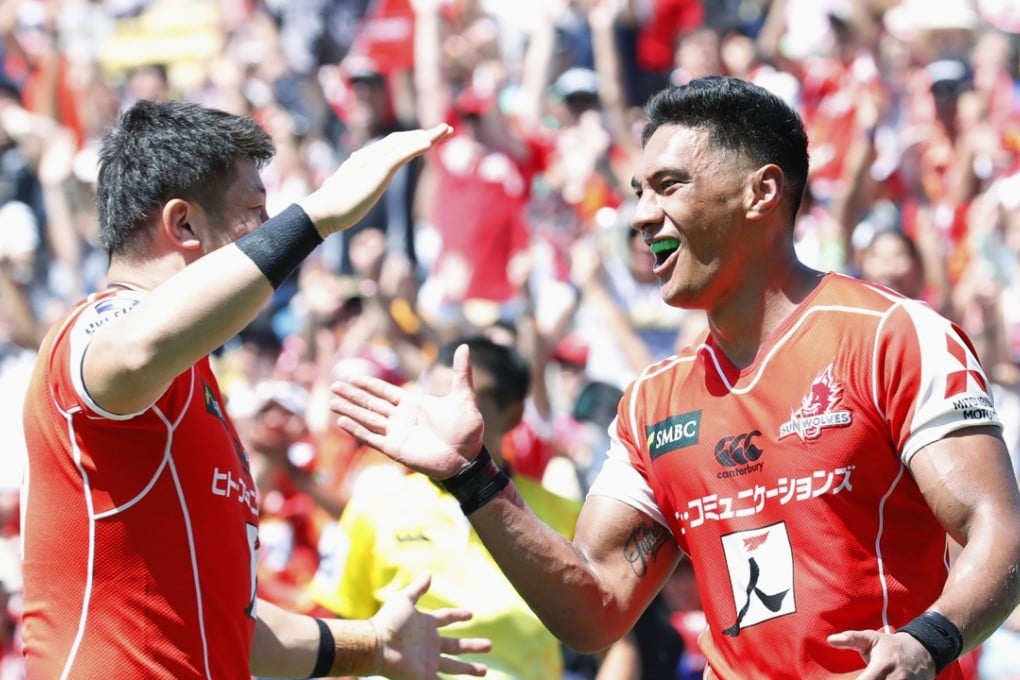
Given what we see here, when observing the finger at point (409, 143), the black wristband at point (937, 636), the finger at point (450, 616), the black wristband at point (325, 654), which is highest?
the finger at point (409, 143)

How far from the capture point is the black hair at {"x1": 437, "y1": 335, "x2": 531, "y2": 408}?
591 centimetres

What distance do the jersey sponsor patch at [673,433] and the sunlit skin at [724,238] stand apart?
0.19 metres

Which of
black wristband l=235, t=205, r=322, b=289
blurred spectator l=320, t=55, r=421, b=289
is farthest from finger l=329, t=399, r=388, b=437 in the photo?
blurred spectator l=320, t=55, r=421, b=289

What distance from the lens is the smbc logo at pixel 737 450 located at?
148 inches

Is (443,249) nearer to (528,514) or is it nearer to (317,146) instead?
(317,146)

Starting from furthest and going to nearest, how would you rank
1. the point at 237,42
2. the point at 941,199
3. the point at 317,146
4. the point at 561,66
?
the point at 237,42 < the point at 317,146 < the point at 561,66 < the point at 941,199

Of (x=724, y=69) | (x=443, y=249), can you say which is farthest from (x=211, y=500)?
(x=724, y=69)

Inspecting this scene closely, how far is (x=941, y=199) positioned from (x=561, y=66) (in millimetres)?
3049

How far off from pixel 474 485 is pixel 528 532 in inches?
7.5

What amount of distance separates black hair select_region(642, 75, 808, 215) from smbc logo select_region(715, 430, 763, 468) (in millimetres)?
635

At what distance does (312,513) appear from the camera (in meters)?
7.85

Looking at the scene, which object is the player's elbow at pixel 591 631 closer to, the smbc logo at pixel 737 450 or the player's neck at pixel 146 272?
the smbc logo at pixel 737 450

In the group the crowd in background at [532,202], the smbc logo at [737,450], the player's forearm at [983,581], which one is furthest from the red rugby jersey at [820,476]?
the crowd in background at [532,202]

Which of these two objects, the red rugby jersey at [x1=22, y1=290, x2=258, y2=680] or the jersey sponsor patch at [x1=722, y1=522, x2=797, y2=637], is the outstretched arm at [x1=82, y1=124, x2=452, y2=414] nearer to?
the red rugby jersey at [x1=22, y1=290, x2=258, y2=680]
